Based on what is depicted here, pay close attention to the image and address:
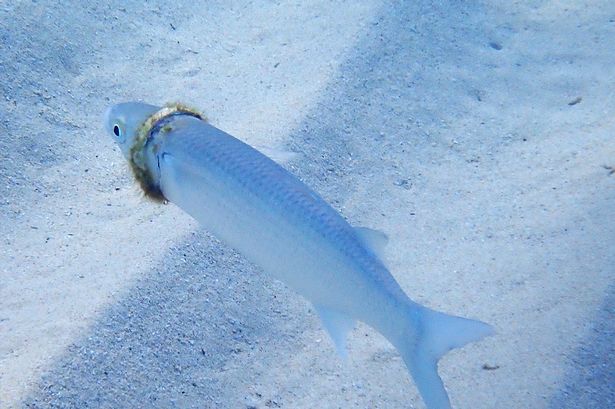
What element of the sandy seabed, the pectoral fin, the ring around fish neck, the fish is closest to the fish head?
the ring around fish neck

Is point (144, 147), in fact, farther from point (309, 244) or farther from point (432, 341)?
point (432, 341)

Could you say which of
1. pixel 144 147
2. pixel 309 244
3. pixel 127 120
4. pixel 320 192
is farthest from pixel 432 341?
pixel 320 192

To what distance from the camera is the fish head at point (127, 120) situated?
1940 millimetres

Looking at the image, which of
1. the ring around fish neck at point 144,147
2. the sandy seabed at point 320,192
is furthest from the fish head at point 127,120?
the sandy seabed at point 320,192

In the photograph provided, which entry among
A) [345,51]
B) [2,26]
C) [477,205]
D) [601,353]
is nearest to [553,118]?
[477,205]

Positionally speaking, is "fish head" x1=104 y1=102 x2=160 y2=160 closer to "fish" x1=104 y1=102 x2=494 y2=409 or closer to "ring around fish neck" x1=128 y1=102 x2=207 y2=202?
"ring around fish neck" x1=128 y1=102 x2=207 y2=202

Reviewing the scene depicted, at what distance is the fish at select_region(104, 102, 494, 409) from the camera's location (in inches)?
64.1

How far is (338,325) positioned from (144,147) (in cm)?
86

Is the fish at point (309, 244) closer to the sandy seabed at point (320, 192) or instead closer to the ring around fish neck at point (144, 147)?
the ring around fish neck at point (144, 147)

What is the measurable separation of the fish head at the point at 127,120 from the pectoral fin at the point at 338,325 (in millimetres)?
851

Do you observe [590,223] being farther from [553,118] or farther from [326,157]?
[326,157]

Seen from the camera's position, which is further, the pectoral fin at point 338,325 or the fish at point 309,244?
the pectoral fin at point 338,325

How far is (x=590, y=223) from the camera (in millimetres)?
3150

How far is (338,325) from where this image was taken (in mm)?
1761
